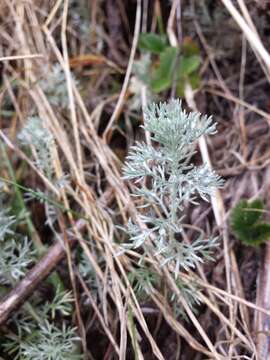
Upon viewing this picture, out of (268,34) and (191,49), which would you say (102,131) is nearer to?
(191,49)

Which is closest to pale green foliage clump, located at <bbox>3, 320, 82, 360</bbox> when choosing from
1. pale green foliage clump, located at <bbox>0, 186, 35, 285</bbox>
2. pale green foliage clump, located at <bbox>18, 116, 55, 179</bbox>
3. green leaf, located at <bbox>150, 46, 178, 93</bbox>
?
pale green foliage clump, located at <bbox>0, 186, 35, 285</bbox>

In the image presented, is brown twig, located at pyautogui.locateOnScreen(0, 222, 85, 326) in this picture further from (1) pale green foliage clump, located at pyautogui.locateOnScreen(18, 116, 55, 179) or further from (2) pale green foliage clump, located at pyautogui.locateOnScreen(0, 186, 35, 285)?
(1) pale green foliage clump, located at pyautogui.locateOnScreen(18, 116, 55, 179)

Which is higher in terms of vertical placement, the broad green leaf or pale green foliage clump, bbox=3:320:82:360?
the broad green leaf

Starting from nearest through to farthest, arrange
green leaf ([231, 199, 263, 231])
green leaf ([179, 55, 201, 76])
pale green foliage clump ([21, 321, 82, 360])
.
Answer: pale green foliage clump ([21, 321, 82, 360]), green leaf ([231, 199, 263, 231]), green leaf ([179, 55, 201, 76])

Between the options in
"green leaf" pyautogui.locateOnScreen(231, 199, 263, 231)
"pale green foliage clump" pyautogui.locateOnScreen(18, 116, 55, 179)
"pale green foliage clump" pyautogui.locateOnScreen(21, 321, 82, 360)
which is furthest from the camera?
"pale green foliage clump" pyautogui.locateOnScreen(18, 116, 55, 179)

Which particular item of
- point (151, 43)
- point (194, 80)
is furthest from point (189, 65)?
point (151, 43)

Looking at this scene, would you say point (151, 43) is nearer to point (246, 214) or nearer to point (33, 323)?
point (246, 214)

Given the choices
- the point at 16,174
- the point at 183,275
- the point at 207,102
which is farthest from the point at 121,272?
the point at 207,102

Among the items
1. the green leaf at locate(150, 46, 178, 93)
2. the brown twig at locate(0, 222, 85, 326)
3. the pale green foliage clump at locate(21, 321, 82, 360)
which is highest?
the green leaf at locate(150, 46, 178, 93)
